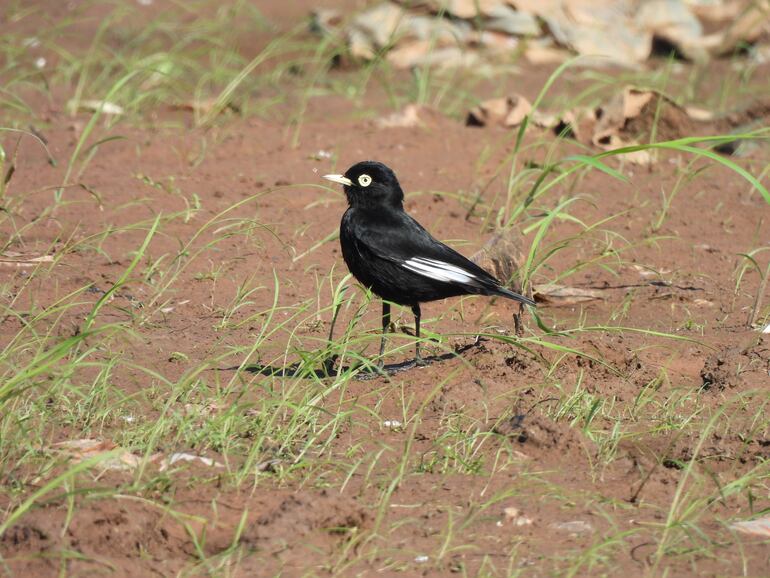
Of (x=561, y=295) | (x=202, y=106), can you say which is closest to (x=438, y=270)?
(x=561, y=295)

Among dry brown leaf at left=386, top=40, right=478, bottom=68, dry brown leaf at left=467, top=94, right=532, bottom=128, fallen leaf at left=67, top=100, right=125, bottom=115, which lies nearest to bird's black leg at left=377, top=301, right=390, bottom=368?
dry brown leaf at left=467, top=94, right=532, bottom=128

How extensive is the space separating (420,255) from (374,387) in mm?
588

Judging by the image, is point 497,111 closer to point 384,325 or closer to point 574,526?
point 384,325

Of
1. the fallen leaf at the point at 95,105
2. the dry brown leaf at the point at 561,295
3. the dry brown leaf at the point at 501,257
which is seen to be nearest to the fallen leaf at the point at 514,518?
the dry brown leaf at the point at 501,257

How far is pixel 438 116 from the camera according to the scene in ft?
26.6

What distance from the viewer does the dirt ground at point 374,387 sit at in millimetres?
3406

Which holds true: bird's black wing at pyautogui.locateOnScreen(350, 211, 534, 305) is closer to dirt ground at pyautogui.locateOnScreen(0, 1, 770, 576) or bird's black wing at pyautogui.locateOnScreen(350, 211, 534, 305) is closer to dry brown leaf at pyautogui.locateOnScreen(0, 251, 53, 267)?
dirt ground at pyautogui.locateOnScreen(0, 1, 770, 576)

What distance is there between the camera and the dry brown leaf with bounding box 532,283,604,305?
577 centimetres

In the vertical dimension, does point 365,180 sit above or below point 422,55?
above

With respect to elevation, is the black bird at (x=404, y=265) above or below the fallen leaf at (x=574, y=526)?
above

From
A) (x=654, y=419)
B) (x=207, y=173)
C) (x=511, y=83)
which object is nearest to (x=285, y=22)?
(x=511, y=83)

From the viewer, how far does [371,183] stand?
5105 mm

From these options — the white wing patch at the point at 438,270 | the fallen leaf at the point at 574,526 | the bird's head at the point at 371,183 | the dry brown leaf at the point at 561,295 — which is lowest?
the dry brown leaf at the point at 561,295

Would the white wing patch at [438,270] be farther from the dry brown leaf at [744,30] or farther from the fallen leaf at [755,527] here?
the dry brown leaf at [744,30]
